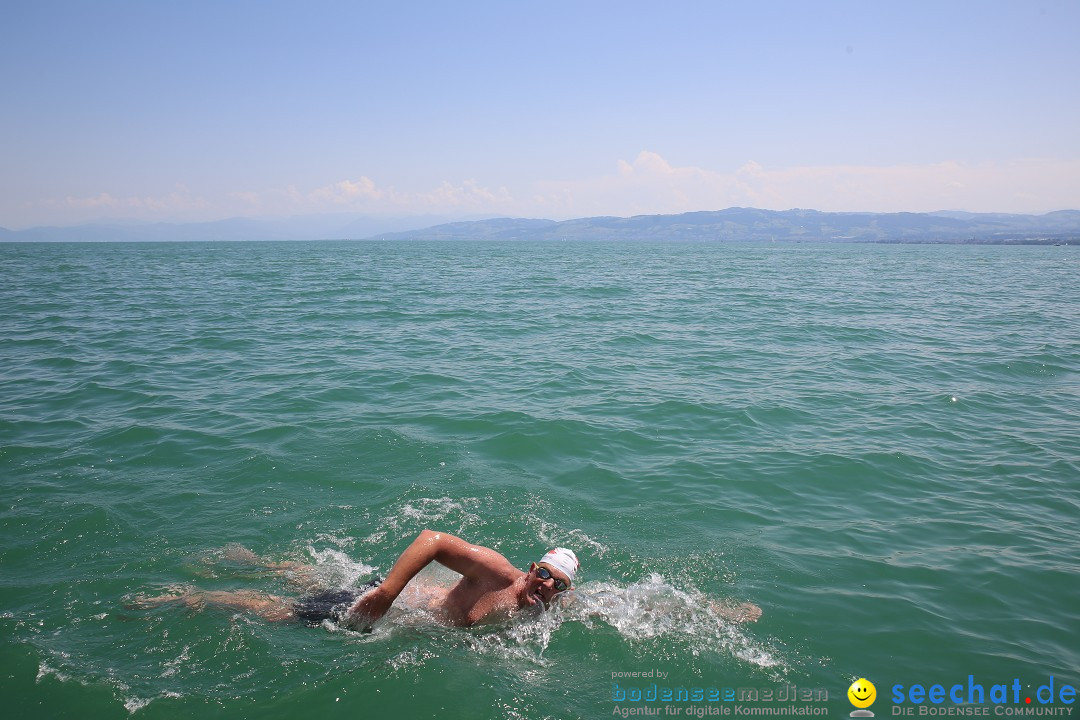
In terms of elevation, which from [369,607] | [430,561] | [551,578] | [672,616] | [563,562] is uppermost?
[430,561]

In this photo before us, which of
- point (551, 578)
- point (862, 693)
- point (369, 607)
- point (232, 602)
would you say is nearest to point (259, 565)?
point (232, 602)

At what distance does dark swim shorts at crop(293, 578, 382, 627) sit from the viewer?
18.0ft

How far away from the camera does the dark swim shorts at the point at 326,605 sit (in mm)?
5496

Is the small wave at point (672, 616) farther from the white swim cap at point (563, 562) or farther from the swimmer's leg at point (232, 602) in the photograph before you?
the swimmer's leg at point (232, 602)

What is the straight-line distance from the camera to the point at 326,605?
5586 mm

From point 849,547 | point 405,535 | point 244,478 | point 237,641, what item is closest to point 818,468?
point 849,547

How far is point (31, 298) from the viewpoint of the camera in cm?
2781

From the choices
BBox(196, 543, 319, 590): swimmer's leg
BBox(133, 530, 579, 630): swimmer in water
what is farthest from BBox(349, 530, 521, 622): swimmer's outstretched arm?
BBox(196, 543, 319, 590): swimmer's leg

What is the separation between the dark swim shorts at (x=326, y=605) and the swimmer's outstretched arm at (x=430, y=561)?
0.31m

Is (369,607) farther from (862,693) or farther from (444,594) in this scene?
(862,693)

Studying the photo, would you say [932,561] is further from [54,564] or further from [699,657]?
[54,564]

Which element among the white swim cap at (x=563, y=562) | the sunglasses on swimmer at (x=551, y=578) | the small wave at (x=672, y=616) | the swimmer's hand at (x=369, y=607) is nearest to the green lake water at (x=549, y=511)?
the small wave at (x=672, y=616)

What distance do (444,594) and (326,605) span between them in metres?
1.18

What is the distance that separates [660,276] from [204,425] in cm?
4028
